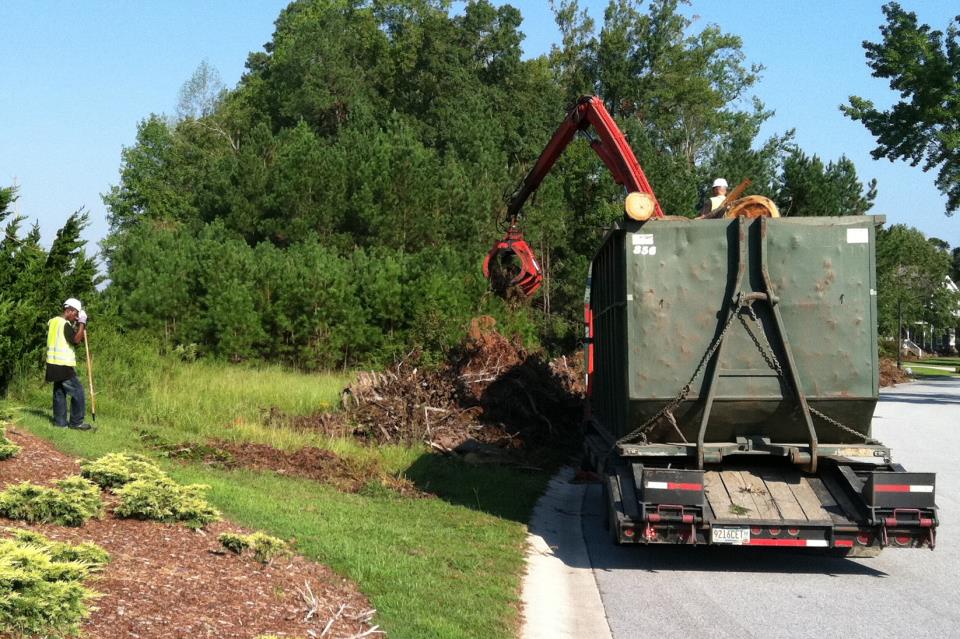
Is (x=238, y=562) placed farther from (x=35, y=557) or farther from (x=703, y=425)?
(x=703, y=425)

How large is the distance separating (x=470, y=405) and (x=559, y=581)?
8697mm

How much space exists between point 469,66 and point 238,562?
2335 inches

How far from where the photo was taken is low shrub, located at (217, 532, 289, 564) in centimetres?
699

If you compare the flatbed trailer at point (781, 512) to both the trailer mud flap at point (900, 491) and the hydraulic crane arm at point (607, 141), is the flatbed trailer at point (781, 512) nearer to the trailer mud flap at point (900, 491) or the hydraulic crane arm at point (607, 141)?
the trailer mud flap at point (900, 491)

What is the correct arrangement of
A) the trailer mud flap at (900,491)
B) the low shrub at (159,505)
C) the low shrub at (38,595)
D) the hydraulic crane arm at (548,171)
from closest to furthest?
1. the low shrub at (38,595)
2. the low shrub at (159,505)
3. the trailer mud flap at (900,491)
4. the hydraulic crane arm at (548,171)

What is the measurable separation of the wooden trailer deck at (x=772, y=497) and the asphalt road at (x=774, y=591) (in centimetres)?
57

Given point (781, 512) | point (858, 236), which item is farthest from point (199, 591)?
point (858, 236)

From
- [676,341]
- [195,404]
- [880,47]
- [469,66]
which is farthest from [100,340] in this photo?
[469,66]

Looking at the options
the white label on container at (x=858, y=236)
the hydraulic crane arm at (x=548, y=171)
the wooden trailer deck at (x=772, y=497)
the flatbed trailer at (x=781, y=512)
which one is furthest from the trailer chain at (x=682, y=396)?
the hydraulic crane arm at (x=548, y=171)

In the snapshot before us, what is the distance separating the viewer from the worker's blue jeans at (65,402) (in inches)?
546

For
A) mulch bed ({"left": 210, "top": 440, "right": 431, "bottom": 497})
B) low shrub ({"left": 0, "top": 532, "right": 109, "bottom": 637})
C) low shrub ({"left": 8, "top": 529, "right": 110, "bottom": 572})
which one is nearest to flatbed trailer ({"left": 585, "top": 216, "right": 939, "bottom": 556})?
mulch bed ({"left": 210, "top": 440, "right": 431, "bottom": 497})

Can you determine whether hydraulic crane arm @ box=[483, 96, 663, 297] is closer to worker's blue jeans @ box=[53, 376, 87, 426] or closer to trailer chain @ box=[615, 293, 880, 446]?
trailer chain @ box=[615, 293, 880, 446]

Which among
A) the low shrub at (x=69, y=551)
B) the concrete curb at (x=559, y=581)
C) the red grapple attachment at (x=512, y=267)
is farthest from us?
the red grapple attachment at (x=512, y=267)

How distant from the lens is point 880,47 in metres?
35.2
